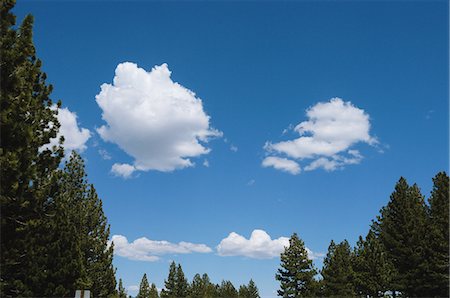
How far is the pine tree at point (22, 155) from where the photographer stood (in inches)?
603

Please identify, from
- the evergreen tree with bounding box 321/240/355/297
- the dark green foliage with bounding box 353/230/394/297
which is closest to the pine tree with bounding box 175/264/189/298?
the evergreen tree with bounding box 321/240/355/297

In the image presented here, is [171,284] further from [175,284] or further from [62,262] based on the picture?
[62,262]

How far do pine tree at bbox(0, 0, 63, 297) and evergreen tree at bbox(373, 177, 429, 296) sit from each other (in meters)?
38.1

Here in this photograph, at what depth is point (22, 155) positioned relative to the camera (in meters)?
15.7

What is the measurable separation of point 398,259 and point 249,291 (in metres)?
78.1

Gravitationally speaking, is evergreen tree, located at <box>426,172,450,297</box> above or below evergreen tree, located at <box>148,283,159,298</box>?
above

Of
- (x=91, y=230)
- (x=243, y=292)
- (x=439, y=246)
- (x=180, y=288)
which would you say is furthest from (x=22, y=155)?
(x=243, y=292)

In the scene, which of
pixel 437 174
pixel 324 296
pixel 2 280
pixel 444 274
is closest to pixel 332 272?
pixel 324 296

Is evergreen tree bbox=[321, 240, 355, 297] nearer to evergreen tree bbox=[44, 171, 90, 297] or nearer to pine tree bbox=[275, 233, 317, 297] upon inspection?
pine tree bbox=[275, 233, 317, 297]

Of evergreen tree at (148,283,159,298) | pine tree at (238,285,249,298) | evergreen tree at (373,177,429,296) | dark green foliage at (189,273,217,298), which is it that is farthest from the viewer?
pine tree at (238,285,249,298)

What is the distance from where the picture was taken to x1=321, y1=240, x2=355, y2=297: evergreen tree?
51.6 metres

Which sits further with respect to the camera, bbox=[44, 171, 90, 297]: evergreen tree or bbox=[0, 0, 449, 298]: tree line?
bbox=[44, 171, 90, 297]: evergreen tree

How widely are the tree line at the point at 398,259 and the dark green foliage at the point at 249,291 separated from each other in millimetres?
63633

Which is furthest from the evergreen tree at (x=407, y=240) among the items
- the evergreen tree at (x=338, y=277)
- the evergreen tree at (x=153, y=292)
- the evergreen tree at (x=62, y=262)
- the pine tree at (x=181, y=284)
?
the evergreen tree at (x=153, y=292)
